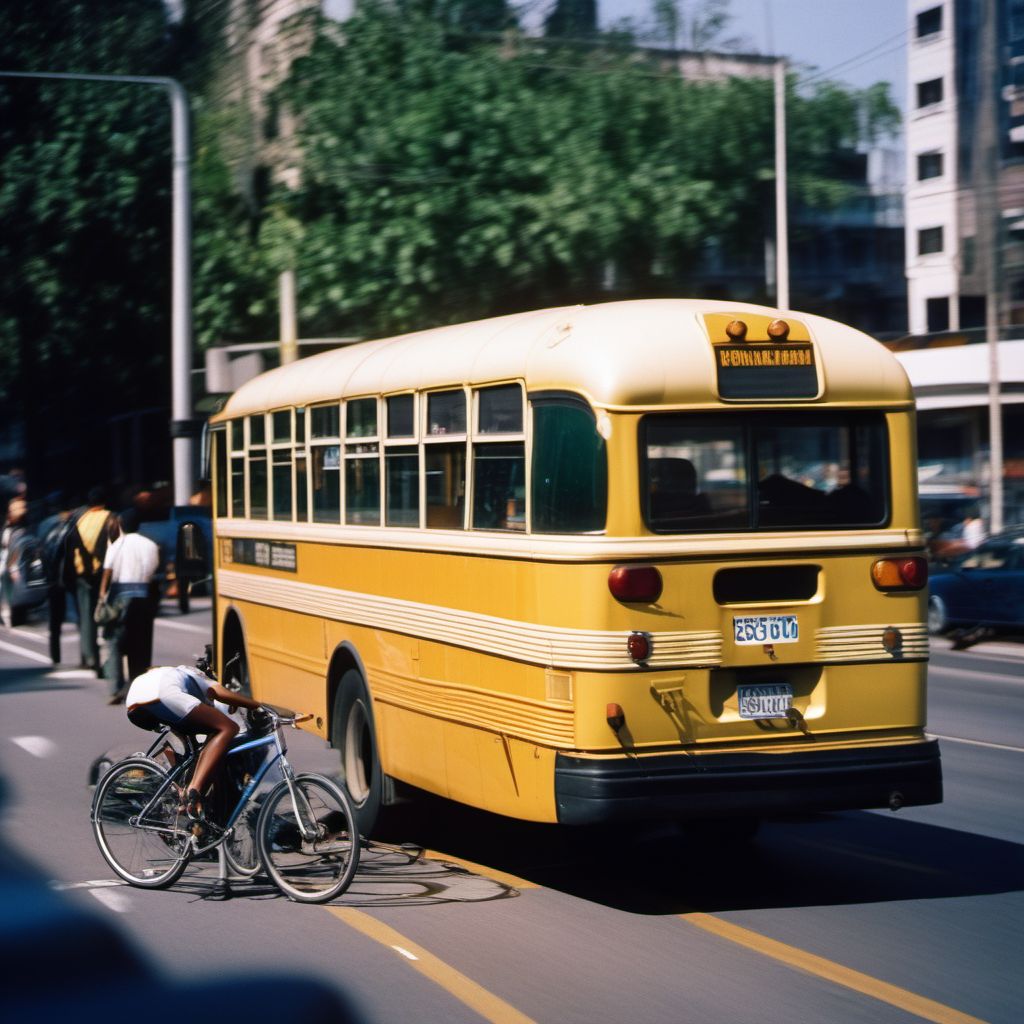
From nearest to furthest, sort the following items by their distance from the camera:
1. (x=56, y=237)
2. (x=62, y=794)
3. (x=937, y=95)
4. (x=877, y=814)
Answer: (x=877, y=814), (x=62, y=794), (x=56, y=237), (x=937, y=95)

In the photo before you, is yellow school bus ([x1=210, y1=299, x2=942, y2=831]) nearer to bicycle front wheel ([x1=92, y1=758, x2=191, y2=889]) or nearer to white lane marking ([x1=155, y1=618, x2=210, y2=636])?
bicycle front wheel ([x1=92, y1=758, x2=191, y2=889])

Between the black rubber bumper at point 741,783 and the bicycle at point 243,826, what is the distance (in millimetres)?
1089

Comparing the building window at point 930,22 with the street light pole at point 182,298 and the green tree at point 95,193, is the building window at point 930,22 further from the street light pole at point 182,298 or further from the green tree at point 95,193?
the street light pole at point 182,298

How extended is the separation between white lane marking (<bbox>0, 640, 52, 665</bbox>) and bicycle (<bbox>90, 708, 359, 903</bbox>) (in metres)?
11.8

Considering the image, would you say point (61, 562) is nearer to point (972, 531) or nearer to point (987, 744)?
point (987, 744)

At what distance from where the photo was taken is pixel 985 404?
42.6 metres

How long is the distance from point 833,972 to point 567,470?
7.26 ft

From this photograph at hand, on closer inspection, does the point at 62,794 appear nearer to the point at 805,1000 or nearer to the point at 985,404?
the point at 805,1000

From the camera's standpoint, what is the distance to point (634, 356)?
23.3 feet

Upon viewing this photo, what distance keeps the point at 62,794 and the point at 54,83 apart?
2641 centimetres

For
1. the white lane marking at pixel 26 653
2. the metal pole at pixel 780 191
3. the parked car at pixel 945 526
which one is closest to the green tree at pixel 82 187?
the metal pole at pixel 780 191

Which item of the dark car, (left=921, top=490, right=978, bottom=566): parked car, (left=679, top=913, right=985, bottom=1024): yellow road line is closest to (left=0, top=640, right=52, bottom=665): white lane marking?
the dark car

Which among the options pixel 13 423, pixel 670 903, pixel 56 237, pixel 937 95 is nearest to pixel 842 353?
pixel 670 903

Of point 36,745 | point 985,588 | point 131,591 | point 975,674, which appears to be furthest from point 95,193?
point 36,745
